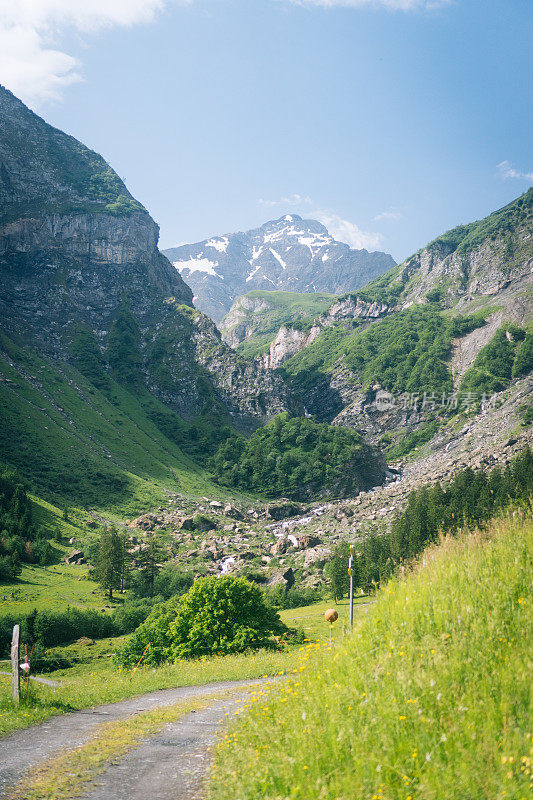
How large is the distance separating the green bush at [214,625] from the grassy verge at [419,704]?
21.1 m

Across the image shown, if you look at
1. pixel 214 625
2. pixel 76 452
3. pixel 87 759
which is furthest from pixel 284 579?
pixel 76 452

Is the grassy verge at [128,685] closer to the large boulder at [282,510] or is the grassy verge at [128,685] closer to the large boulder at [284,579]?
the large boulder at [284,579]

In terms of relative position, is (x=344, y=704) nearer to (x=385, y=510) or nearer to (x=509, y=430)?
(x=385, y=510)

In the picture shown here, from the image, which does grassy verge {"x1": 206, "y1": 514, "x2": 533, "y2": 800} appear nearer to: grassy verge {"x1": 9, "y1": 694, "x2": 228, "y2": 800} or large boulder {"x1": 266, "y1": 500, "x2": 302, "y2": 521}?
grassy verge {"x1": 9, "y1": 694, "x2": 228, "y2": 800}

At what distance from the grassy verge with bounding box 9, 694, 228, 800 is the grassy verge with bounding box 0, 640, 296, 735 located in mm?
3022

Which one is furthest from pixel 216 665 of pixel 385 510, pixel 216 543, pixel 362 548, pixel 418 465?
pixel 418 465

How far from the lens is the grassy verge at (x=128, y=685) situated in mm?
15039

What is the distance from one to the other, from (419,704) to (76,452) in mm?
166533

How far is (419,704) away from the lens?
6602mm

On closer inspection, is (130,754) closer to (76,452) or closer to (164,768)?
(164,768)

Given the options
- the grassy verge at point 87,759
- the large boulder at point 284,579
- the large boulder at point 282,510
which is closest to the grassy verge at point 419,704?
the grassy verge at point 87,759

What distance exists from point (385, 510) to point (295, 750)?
12450 cm

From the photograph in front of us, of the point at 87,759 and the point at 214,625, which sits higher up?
the point at 87,759

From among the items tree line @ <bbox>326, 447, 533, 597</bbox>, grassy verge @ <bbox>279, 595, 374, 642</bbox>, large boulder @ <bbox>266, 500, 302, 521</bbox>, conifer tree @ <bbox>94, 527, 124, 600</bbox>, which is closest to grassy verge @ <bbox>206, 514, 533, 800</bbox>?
grassy verge @ <bbox>279, 595, 374, 642</bbox>
